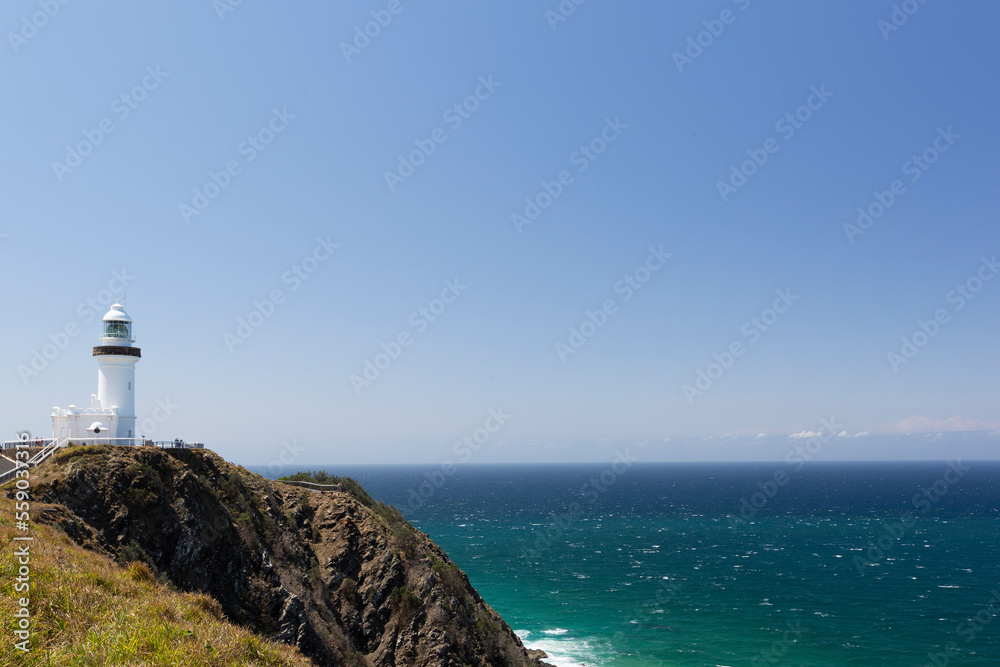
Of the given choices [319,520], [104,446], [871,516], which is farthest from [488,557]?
[871,516]

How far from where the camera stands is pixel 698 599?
6544 cm

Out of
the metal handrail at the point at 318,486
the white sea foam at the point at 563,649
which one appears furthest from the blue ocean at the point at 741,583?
the metal handrail at the point at 318,486

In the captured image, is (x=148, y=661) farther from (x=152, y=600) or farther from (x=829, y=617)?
(x=829, y=617)

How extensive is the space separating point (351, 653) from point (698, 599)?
47.6 m

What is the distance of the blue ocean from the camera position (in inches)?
1981

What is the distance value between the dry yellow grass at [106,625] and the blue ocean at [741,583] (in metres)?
39.7

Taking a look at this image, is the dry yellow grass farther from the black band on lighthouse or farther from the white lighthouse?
the black band on lighthouse

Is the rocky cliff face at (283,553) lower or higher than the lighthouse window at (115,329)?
lower

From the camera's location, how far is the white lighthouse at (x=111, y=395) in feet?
113

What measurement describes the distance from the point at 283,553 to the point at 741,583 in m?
61.1

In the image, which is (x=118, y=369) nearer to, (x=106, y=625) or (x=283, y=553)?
(x=283, y=553)

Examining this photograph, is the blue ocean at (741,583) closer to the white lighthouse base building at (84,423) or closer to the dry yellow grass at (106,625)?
the white lighthouse base building at (84,423)

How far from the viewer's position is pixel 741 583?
7275 centimetres

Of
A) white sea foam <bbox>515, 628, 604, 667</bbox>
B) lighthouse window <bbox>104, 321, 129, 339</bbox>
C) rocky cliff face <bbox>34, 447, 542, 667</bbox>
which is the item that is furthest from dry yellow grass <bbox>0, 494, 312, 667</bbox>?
white sea foam <bbox>515, 628, 604, 667</bbox>
